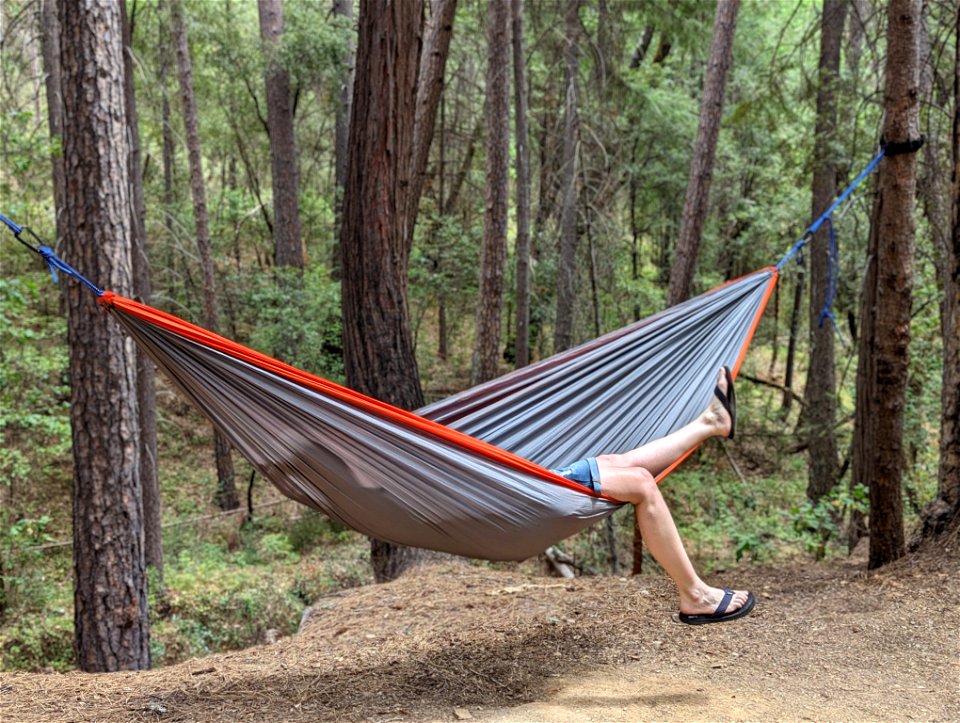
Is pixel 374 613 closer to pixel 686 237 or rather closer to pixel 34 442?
pixel 686 237

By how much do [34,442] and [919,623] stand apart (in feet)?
18.8

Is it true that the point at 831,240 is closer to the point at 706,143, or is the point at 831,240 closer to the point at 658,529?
the point at 658,529

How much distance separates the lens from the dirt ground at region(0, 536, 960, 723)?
1.86 m

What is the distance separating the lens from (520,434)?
241cm

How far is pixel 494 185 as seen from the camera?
541cm

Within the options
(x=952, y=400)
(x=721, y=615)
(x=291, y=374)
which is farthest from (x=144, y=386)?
(x=952, y=400)

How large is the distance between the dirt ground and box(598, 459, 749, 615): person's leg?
198 millimetres

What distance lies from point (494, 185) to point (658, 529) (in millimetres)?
3799

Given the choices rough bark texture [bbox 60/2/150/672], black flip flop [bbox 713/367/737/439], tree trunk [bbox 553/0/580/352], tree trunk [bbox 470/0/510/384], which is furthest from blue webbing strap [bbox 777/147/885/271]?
tree trunk [bbox 553/0/580/352]

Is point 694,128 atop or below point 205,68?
below

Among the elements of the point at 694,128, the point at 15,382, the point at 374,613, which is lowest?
the point at 374,613

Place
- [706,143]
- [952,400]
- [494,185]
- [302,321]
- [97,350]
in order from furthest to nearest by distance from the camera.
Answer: [302,321] → [494,185] → [706,143] → [97,350] → [952,400]

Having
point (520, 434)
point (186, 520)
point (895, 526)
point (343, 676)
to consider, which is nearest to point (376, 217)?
point (520, 434)

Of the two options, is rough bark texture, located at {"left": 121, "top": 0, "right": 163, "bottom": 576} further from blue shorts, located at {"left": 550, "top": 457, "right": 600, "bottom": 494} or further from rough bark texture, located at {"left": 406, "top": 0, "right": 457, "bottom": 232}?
blue shorts, located at {"left": 550, "top": 457, "right": 600, "bottom": 494}
